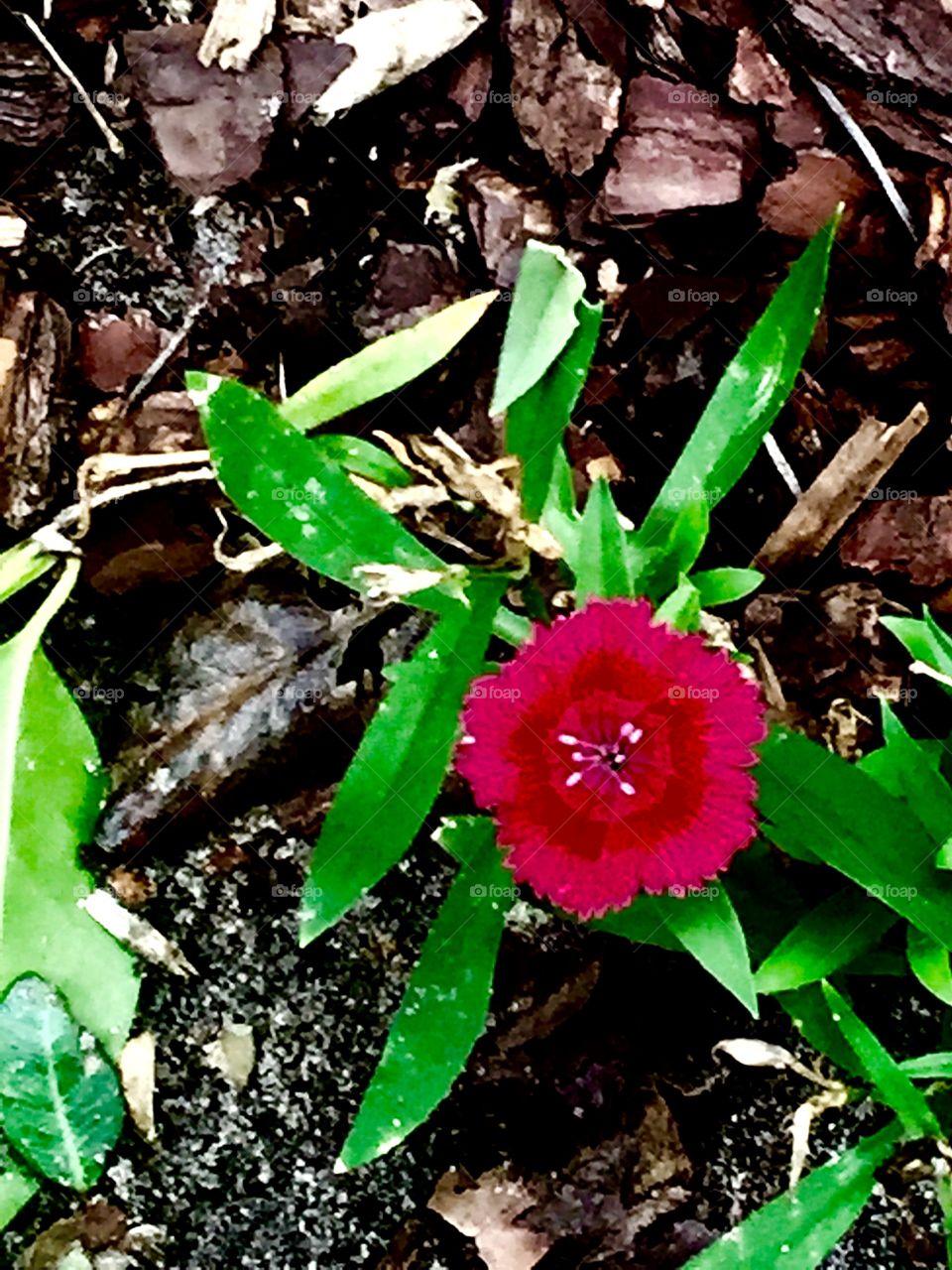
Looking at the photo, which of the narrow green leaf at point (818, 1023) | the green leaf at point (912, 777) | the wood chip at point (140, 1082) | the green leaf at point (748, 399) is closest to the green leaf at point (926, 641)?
the green leaf at point (912, 777)

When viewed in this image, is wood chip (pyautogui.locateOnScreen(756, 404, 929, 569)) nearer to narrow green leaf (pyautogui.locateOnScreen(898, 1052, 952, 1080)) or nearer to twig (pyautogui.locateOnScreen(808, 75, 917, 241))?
Answer: twig (pyautogui.locateOnScreen(808, 75, 917, 241))

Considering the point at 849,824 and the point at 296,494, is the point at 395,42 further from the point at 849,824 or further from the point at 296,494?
the point at 849,824

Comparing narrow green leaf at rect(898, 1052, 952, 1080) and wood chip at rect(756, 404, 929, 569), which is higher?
wood chip at rect(756, 404, 929, 569)

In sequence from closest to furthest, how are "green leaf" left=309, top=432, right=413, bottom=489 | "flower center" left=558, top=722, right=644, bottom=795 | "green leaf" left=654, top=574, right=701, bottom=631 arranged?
"flower center" left=558, top=722, right=644, bottom=795, "green leaf" left=654, top=574, right=701, bottom=631, "green leaf" left=309, top=432, right=413, bottom=489

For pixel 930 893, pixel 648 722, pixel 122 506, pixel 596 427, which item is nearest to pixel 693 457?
pixel 596 427

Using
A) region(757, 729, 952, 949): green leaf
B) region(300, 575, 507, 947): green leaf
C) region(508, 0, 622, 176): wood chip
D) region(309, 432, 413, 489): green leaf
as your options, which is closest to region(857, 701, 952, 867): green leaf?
region(757, 729, 952, 949): green leaf

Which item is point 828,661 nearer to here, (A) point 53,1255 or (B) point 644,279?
(B) point 644,279
